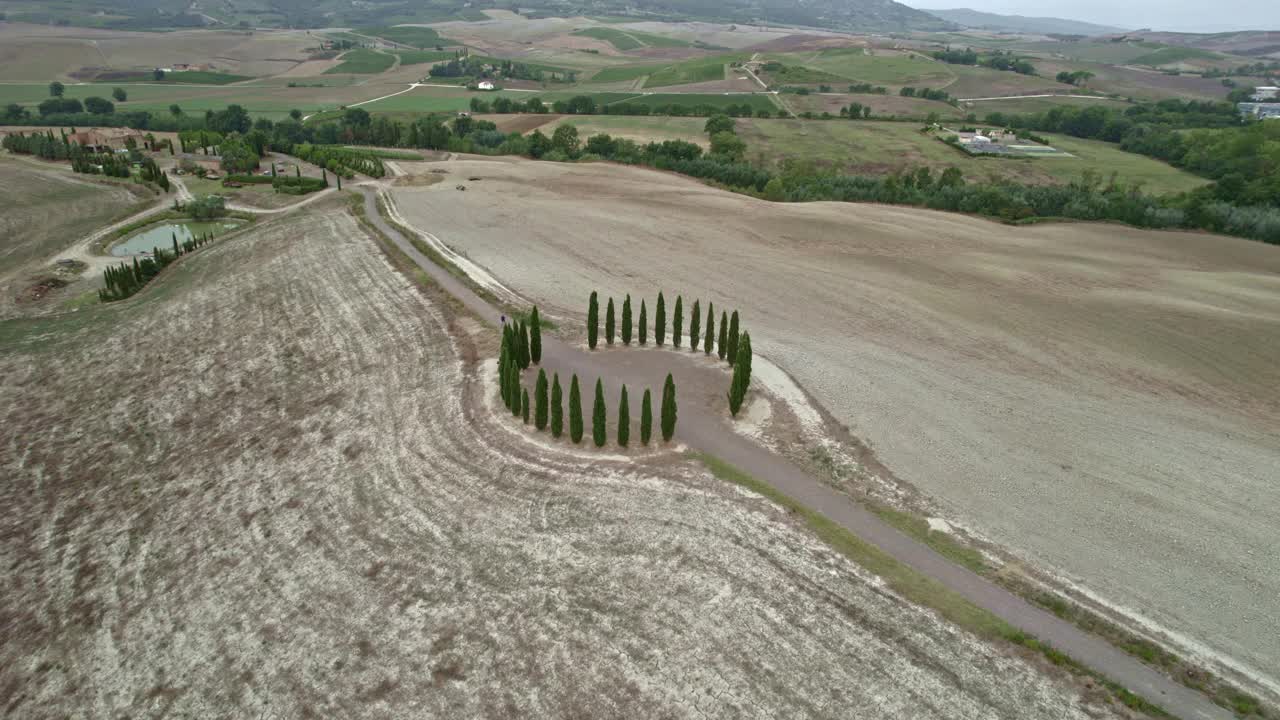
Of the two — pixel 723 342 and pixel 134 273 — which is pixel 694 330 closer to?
pixel 723 342

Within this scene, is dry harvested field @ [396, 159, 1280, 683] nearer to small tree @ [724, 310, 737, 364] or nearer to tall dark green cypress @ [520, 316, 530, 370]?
small tree @ [724, 310, 737, 364]

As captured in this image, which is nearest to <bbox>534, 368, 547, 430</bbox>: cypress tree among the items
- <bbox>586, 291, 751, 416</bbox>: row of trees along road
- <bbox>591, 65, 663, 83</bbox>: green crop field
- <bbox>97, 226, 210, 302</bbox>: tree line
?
<bbox>586, 291, 751, 416</bbox>: row of trees along road

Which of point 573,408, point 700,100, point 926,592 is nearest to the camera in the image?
point 926,592

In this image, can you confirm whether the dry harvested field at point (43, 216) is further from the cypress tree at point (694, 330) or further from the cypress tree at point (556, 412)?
the cypress tree at point (694, 330)

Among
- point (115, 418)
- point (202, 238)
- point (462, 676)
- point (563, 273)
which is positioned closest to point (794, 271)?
point (563, 273)

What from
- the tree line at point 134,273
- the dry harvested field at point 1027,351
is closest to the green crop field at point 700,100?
the dry harvested field at point 1027,351

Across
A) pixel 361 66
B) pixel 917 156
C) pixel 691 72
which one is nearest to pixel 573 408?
pixel 917 156
